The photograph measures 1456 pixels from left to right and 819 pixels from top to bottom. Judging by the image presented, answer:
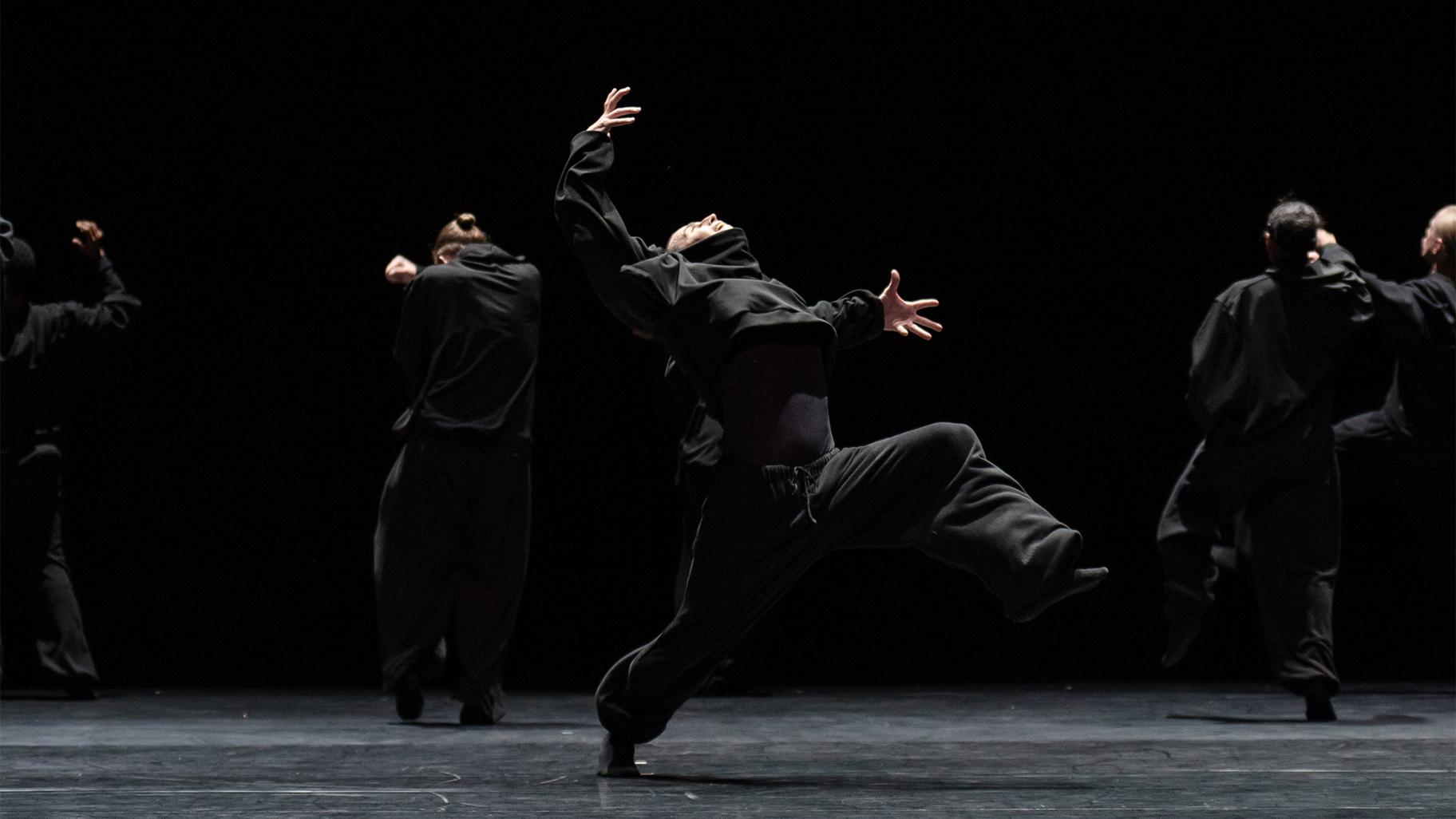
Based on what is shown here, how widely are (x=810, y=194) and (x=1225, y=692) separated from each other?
97.0 inches

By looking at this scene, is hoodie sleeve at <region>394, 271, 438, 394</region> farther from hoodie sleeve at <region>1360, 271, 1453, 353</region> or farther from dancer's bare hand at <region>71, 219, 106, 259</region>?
hoodie sleeve at <region>1360, 271, 1453, 353</region>

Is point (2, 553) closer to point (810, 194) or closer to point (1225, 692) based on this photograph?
point (810, 194)

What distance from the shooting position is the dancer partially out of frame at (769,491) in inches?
146

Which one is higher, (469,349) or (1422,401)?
(469,349)

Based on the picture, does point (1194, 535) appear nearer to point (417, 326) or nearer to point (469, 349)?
point (469, 349)

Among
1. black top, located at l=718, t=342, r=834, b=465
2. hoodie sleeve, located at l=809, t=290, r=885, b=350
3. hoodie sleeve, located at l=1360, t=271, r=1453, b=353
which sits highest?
hoodie sleeve, located at l=1360, t=271, r=1453, b=353

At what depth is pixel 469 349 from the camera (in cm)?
554

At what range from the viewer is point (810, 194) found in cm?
723

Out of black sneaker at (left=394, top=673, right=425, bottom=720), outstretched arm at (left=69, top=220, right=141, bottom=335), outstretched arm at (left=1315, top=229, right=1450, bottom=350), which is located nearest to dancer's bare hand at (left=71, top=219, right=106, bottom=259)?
outstretched arm at (left=69, top=220, right=141, bottom=335)

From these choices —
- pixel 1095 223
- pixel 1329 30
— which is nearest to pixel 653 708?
pixel 1095 223

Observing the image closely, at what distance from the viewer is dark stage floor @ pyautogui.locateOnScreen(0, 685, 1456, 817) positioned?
139 inches

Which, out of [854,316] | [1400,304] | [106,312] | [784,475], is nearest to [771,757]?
[784,475]

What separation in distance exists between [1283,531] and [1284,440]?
0.89 feet

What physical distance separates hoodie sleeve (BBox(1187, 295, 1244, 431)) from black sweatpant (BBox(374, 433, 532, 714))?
81.7 inches
